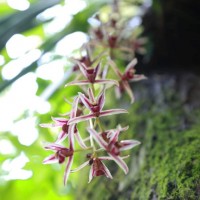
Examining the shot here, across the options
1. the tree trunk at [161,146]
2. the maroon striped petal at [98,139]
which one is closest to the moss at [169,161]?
the tree trunk at [161,146]

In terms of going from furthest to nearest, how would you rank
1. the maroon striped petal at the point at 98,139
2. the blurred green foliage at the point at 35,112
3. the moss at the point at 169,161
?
the blurred green foliage at the point at 35,112, the moss at the point at 169,161, the maroon striped petal at the point at 98,139

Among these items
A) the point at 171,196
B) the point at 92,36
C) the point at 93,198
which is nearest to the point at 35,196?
the point at 93,198

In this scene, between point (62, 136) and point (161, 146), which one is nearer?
point (62, 136)

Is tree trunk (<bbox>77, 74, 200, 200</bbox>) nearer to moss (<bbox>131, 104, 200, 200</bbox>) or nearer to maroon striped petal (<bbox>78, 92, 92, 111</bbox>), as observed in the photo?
moss (<bbox>131, 104, 200, 200</bbox>)

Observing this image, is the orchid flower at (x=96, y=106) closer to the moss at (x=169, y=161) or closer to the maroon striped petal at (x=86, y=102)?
the maroon striped petal at (x=86, y=102)

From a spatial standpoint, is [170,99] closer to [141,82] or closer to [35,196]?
[141,82]

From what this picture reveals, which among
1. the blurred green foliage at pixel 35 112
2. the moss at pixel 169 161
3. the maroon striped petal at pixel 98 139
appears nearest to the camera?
the maroon striped petal at pixel 98 139

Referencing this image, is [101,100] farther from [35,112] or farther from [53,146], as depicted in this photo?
[35,112]

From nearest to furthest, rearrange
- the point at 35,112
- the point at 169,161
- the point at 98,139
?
the point at 98,139, the point at 169,161, the point at 35,112

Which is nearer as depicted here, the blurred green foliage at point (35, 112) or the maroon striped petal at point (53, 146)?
the maroon striped petal at point (53, 146)

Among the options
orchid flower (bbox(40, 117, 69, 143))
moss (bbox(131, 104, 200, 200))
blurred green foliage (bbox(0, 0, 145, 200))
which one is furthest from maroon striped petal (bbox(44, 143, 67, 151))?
blurred green foliage (bbox(0, 0, 145, 200))

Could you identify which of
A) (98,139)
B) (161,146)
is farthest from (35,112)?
(98,139)
